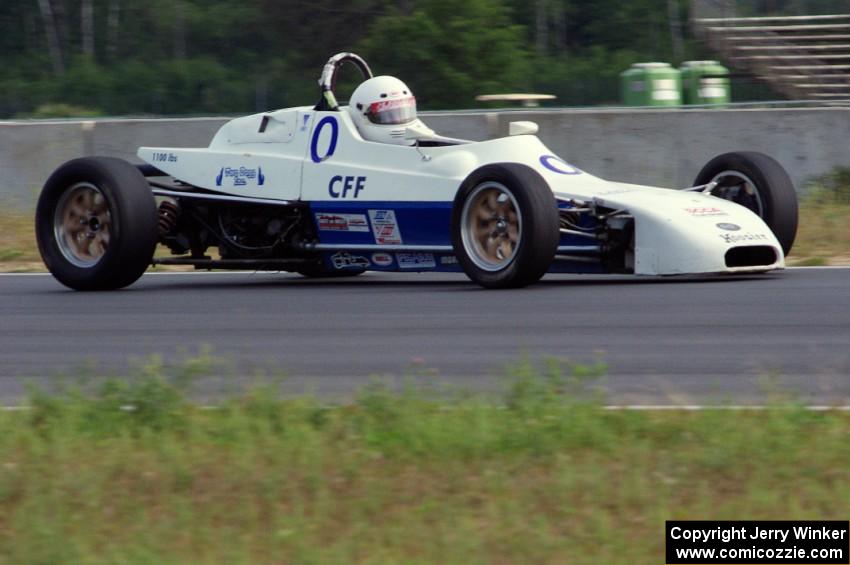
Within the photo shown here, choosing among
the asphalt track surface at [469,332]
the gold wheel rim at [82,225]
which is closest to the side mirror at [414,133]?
the asphalt track surface at [469,332]

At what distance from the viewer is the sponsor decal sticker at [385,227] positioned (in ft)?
34.2

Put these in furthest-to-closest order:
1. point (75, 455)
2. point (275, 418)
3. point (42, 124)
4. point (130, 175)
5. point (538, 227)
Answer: point (42, 124) < point (130, 175) < point (538, 227) < point (275, 418) < point (75, 455)

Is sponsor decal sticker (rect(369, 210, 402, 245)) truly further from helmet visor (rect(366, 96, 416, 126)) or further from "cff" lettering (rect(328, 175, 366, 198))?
helmet visor (rect(366, 96, 416, 126))

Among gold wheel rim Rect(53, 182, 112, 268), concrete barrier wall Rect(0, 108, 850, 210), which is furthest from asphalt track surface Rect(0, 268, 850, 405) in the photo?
concrete barrier wall Rect(0, 108, 850, 210)

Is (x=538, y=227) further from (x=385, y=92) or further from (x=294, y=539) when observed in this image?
(x=294, y=539)

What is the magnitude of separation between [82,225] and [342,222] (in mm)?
1984

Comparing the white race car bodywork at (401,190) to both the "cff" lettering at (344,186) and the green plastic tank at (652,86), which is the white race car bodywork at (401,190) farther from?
the green plastic tank at (652,86)

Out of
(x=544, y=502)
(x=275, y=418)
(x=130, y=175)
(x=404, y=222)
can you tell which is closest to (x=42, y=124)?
(x=130, y=175)

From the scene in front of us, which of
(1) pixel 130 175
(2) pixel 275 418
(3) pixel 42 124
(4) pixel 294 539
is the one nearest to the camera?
(4) pixel 294 539

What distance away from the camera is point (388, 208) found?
1044 cm

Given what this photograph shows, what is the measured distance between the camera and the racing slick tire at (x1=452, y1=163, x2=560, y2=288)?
934 cm

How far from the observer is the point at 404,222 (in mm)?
10398

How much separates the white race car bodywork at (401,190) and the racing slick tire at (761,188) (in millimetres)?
562

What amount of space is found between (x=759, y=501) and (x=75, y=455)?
2.49 metres
